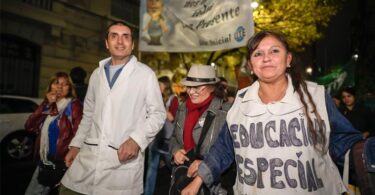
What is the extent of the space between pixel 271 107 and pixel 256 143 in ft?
0.79

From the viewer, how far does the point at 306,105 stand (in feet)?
7.10

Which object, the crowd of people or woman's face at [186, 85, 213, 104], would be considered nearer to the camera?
the crowd of people

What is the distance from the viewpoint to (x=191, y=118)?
146 inches

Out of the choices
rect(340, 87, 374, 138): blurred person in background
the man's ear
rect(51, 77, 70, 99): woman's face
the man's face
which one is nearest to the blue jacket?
the man's ear

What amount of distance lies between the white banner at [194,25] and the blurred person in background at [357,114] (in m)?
3.22

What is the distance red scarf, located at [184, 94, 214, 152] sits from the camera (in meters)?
3.63

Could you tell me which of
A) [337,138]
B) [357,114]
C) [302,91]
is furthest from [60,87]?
[357,114]

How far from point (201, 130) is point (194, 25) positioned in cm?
312

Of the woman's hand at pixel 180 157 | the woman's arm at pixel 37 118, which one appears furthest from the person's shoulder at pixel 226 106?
the woman's arm at pixel 37 118

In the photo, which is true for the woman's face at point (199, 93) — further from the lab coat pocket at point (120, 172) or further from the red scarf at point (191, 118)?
the lab coat pocket at point (120, 172)

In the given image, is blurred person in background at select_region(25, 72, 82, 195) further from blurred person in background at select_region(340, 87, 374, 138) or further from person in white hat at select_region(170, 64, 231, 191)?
blurred person in background at select_region(340, 87, 374, 138)

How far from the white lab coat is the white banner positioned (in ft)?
8.52

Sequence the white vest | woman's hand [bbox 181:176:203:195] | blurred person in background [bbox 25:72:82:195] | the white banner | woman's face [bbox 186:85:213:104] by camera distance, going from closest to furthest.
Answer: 1. the white vest
2. woman's hand [bbox 181:176:203:195]
3. woman's face [bbox 186:85:213:104]
4. blurred person in background [bbox 25:72:82:195]
5. the white banner

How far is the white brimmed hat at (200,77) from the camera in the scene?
13.1 feet
